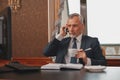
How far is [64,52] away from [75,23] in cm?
40

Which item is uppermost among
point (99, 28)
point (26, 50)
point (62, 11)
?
point (62, 11)

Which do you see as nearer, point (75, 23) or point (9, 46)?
point (9, 46)

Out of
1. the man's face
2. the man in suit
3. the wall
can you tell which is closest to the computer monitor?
the man in suit

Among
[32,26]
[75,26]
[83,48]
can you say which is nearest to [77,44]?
[83,48]

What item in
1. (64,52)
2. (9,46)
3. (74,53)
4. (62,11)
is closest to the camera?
(9,46)

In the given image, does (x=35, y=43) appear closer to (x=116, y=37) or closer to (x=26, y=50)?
(x=26, y=50)

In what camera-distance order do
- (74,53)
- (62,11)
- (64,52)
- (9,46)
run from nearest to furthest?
(9,46) < (74,53) < (64,52) < (62,11)

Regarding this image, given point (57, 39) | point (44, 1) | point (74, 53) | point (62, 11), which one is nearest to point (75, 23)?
point (57, 39)

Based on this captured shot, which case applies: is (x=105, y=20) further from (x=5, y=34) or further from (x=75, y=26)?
(x=5, y=34)

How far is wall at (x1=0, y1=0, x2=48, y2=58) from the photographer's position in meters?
4.66

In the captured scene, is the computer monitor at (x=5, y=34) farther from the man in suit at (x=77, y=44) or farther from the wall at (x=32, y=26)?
the wall at (x=32, y=26)

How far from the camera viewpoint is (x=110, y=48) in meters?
4.49

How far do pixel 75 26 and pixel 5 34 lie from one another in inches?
54.0

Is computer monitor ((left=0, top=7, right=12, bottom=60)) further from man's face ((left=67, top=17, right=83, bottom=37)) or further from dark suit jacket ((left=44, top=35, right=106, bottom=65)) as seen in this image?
man's face ((left=67, top=17, right=83, bottom=37))
